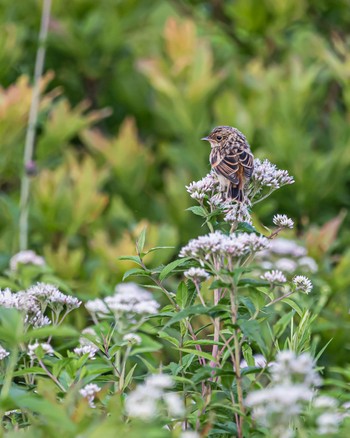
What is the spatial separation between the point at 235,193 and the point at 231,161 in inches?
22.2

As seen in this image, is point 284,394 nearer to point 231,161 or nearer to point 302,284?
point 302,284

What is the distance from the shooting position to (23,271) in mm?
2438

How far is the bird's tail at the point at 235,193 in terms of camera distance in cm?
304

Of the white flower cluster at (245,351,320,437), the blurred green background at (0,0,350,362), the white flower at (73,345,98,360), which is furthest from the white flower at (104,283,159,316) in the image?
the blurred green background at (0,0,350,362)

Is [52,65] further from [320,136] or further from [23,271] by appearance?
[23,271]

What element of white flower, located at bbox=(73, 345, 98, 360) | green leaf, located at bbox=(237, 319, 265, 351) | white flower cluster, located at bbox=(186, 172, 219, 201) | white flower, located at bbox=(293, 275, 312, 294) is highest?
white flower cluster, located at bbox=(186, 172, 219, 201)

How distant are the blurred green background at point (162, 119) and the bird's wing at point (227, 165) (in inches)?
47.5

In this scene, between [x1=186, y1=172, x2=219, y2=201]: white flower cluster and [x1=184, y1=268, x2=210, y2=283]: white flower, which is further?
[x1=186, y1=172, x2=219, y2=201]: white flower cluster

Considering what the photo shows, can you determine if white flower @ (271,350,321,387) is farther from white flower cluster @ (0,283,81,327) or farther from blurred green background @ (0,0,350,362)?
blurred green background @ (0,0,350,362)

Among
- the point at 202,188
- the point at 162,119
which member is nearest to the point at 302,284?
the point at 202,188

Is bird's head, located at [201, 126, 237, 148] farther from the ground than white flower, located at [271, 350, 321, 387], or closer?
farther from the ground

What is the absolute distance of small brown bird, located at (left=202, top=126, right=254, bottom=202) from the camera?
3.16 metres

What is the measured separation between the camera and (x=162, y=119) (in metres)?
6.56

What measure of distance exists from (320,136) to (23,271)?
4.59 m
